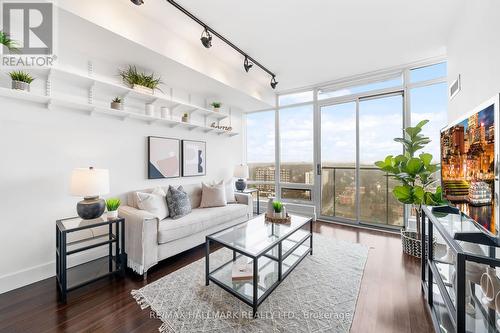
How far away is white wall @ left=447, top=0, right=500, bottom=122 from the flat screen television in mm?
362

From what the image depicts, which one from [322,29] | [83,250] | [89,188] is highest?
[322,29]

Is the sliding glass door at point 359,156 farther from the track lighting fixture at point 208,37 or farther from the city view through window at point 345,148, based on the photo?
the track lighting fixture at point 208,37

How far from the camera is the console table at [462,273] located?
3.28 feet

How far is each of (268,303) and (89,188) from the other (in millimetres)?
1866

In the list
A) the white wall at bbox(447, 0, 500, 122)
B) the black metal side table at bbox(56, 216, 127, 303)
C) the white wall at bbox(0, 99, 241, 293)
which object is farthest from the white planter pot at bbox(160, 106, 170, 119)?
the white wall at bbox(447, 0, 500, 122)

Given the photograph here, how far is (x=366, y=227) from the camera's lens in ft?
12.3

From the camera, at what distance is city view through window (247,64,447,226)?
132 inches

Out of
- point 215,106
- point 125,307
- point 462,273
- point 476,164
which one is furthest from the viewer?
point 215,106

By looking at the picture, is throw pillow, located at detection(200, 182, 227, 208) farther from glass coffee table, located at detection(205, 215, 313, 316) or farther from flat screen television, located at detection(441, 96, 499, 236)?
flat screen television, located at detection(441, 96, 499, 236)

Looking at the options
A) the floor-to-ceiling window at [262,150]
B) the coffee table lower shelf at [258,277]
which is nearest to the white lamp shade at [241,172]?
the floor-to-ceiling window at [262,150]

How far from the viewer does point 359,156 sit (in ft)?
12.6

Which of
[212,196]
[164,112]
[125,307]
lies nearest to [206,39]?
[164,112]

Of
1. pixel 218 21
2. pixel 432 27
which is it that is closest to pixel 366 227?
pixel 432 27

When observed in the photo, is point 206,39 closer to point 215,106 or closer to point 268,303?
point 215,106
